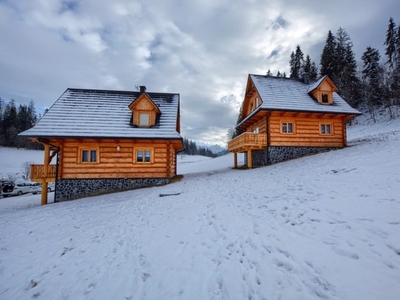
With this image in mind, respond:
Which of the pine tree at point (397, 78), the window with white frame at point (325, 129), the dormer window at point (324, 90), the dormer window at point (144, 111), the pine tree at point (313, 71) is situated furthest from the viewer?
the pine tree at point (313, 71)

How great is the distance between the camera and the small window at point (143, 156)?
17875 millimetres

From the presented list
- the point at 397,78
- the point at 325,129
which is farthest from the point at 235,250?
the point at 397,78

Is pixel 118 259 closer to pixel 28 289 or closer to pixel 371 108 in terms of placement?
pixel 28 289

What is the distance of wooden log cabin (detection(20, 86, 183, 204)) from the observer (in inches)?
656

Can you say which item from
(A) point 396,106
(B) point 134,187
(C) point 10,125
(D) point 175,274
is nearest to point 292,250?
(D) point 175,274

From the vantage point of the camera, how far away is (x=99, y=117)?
1831 centimetres

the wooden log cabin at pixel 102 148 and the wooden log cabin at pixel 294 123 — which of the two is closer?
the wooden log cabin at pixel 102 148

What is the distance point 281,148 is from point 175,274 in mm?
17431

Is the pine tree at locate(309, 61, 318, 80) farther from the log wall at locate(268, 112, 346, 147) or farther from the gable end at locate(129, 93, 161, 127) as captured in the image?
the gable end at locate(129, 93, 161, 127)

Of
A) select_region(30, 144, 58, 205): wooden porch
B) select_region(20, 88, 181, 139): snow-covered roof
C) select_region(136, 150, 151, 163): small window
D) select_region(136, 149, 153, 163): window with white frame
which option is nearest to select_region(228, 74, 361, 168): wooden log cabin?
select_region(20, 88, 181, 139): snow-covered roof

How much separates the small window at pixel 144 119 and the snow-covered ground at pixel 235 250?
10610mm

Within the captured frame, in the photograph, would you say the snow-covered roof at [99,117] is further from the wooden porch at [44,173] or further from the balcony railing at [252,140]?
the balcony railing at [252,140]

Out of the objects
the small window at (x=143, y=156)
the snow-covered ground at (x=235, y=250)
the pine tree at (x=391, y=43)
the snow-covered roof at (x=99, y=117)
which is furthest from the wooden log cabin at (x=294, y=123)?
the pine tree at (x=391, y=43)

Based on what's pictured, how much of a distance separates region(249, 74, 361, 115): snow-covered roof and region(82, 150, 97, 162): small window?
14.9 metres
